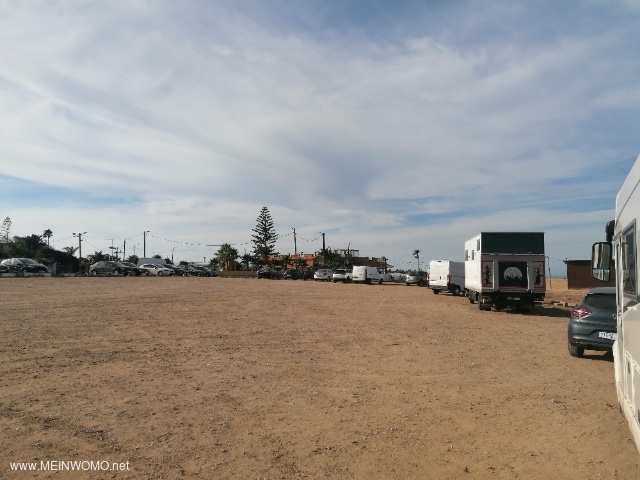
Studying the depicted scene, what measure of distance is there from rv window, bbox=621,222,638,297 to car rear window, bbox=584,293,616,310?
5.42m

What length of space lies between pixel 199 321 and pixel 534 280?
14352 millimetres

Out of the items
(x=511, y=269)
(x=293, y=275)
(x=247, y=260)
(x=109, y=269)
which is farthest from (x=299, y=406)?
(x=247, y=260)

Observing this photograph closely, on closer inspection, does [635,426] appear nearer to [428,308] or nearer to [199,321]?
[199,321]

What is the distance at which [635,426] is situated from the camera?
14.4 feet

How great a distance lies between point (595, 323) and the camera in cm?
1019

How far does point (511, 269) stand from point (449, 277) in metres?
13.2

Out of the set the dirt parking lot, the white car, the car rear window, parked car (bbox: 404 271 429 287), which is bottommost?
the dirt parking lot

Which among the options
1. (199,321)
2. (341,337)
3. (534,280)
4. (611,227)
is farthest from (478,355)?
(534,280)

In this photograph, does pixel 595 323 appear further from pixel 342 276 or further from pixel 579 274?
pixel 342 276

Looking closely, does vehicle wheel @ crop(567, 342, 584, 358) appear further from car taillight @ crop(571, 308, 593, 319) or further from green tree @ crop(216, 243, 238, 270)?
green tree @ crop(216, 243, 238, 270)

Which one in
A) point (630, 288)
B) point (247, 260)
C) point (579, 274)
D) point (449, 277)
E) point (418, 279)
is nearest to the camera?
point (630, 288)

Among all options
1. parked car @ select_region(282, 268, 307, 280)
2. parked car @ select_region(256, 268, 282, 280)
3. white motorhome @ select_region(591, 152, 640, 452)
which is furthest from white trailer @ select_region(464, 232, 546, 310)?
parked car @ select_region(256, 268, 282, 280)

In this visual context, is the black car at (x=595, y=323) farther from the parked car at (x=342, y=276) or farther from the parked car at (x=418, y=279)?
the parked car at (x=342, y=276)

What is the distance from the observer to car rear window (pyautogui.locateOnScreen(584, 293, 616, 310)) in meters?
10.3
